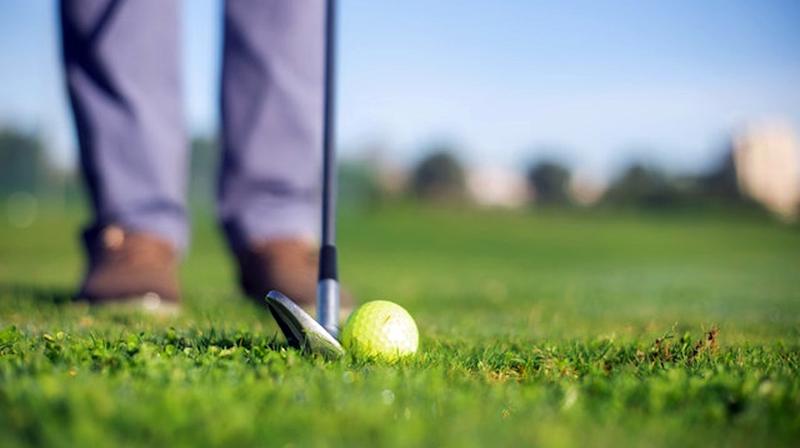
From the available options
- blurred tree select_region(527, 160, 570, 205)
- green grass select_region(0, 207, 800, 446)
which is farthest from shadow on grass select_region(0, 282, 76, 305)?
blurred tree select_region(527, 160, 570, 205)

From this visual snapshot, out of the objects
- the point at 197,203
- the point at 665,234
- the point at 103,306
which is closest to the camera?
the point at 103,306

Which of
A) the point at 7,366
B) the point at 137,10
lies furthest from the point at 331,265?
the point at 137,10

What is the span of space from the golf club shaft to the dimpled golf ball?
16 centimetres

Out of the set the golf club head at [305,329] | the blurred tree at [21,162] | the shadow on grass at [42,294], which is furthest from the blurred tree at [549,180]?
the golf club head at [305,329]

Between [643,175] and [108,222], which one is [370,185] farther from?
[108,222]

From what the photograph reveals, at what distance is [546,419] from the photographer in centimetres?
164

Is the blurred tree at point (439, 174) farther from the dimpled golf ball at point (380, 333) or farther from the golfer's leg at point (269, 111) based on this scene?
the dimpled golf ball at point (380, 333)

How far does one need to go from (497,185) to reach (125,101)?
7441 centimetres

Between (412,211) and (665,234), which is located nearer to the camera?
(665,234)

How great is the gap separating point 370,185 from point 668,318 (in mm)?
54477

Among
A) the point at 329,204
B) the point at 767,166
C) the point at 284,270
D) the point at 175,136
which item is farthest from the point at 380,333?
the point at 767,166

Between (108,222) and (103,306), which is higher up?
(108,222)

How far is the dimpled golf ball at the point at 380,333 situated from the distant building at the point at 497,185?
174 feet

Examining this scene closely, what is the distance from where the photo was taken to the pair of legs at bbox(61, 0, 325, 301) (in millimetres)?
3725
